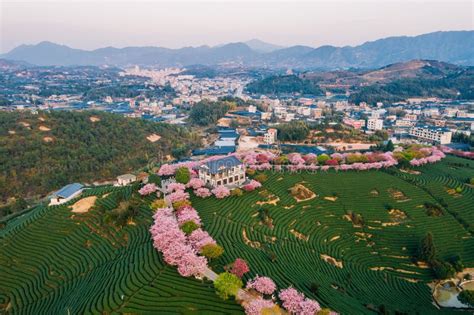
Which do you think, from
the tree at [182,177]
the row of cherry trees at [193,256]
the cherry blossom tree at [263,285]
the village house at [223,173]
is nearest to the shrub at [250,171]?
the village house at [223,173]

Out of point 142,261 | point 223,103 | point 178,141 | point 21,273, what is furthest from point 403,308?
point 223,103

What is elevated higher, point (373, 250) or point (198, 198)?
point (198, 198)

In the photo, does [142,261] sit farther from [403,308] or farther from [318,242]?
[403,308]

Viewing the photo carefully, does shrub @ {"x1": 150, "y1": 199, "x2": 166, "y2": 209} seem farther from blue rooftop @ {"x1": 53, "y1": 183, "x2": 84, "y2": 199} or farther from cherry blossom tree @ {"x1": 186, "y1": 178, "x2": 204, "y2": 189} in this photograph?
blue rooftop @ {"x1": 53, "y1": 183, "x2": 84, "y2": 199}

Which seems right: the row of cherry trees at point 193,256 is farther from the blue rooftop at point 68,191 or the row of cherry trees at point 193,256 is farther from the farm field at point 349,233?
the blue rooftop at point 68,191

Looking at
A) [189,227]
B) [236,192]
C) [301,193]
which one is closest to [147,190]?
[236,192]

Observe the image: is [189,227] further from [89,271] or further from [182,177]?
[182,177]
